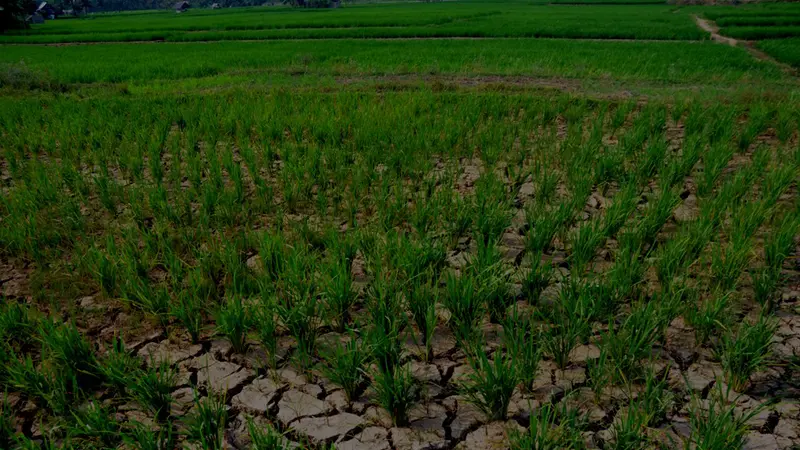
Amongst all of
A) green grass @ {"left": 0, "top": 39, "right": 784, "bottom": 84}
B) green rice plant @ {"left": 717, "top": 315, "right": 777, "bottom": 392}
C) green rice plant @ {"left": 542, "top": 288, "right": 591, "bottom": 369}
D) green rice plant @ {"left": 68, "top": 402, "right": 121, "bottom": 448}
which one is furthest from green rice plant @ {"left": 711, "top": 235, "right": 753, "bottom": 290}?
green grass @ {"left": 0, "top": 39, "right": 784, "bottom": 84}

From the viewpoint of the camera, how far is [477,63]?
39.2ft

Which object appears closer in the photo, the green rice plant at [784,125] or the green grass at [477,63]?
the green rice plant at [784,125]

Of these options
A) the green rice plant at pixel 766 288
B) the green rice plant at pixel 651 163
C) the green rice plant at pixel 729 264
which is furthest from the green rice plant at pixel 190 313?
the green rice plant at pixel 651 163

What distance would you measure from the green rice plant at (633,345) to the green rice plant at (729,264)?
2.32 feet

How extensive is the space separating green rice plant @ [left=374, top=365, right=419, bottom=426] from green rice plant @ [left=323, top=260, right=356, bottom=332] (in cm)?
57

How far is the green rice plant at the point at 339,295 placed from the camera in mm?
2338

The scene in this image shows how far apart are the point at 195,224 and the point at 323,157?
1.56 m

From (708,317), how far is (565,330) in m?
0.63

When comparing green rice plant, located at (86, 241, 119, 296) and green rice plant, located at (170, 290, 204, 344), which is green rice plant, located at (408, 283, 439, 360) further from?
green rice plant, located at (86, 241, 119, 296)

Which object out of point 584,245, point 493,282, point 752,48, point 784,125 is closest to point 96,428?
point 493,282

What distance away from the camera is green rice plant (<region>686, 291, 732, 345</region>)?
212 cm

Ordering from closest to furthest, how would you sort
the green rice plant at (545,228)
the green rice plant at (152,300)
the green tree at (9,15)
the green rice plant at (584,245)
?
the green rice plant at (152,300)
the green rice plant at (584,245)
the green rice plant at (545,228)
the green tree at (9,15)

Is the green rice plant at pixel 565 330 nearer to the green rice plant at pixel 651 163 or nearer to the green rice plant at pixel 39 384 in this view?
the green rice plant at pixel 39 384

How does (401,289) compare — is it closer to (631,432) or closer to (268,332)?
(268,332)
